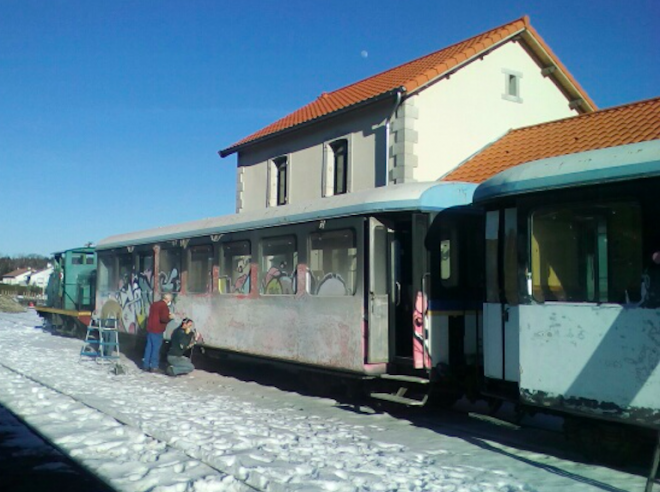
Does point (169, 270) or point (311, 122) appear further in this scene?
point (311, 122)

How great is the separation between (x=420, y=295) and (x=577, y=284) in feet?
7.69

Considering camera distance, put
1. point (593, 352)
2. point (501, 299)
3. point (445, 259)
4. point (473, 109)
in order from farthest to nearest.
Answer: point (473, 109) < point (445, 259) < point (501, 299) < point (593, 352)

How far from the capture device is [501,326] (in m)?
7.54

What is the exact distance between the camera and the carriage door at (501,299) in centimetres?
738

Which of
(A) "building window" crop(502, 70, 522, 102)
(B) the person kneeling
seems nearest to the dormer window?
(A) "building window" crop(502, 70, 522, 102)

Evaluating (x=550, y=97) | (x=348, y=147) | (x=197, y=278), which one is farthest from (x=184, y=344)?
(x=550, y=97)

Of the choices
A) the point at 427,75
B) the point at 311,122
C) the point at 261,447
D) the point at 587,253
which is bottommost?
A: the point at 261,447

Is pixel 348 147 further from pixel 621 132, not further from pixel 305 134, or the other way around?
pixel 621 132

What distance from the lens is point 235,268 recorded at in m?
12.2

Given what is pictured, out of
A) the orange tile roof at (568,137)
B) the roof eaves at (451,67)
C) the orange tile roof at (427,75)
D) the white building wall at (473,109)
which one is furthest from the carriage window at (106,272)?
the orange tile roof at (568,137)

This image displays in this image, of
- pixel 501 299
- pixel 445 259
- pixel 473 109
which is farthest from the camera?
pixel 473 109

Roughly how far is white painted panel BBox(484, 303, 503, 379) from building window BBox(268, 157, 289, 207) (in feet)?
52.6

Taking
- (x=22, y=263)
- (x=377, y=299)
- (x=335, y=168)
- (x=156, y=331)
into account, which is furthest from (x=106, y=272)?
(x=22, y=263)

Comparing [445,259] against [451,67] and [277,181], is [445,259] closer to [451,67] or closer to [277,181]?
[451,67]
